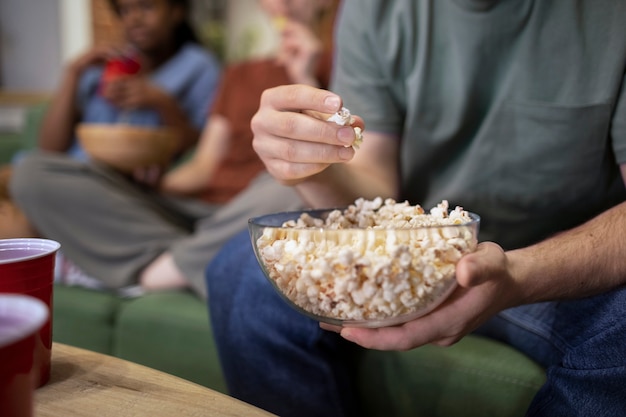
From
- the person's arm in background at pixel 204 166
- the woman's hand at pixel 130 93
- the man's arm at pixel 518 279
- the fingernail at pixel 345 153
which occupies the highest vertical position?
the fingernail at pixel 345 153

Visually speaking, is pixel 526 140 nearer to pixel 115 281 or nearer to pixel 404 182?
pixel 404 182

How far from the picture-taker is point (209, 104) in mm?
2176

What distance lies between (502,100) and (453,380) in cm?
46

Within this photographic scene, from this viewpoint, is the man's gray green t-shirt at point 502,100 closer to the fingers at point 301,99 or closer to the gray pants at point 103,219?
the fingers at point 301,99

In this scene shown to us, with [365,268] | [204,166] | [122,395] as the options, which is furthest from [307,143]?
[204,166]

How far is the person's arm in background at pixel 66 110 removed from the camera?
206 centimetres

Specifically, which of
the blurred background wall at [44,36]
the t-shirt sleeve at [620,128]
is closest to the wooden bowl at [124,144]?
the t-shirt sleeve at [620,128]

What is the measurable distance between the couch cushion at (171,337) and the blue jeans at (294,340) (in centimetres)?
28

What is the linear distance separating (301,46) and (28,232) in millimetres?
885

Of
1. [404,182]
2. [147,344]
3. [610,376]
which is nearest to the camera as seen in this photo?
[610,376]

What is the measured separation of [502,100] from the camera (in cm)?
100

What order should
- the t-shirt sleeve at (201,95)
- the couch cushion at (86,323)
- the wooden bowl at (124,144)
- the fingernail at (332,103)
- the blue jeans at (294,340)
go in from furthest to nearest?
the t-shirt sleeve at (201,95) → the wooden bowl at (124,144) → the couch cushion at (86,323) → the blue jeans at (294,340) → the fingernail at (332,103)

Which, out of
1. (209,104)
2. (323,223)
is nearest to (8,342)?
(323,223)

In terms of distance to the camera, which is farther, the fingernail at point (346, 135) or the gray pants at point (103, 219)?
the gray pants at point (103, 219)
